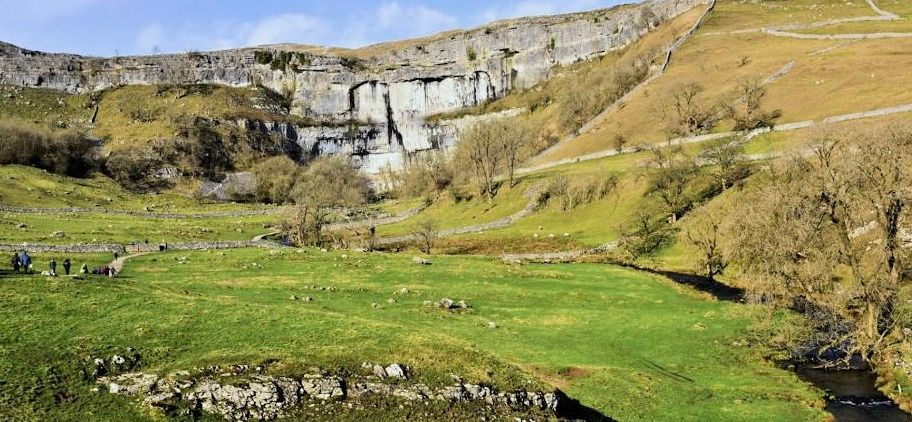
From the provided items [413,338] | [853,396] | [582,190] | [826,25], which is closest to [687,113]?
[582,190]

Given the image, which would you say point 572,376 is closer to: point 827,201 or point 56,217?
point 827,201

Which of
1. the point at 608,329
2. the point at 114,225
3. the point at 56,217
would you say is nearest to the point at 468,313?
the point at 608,329

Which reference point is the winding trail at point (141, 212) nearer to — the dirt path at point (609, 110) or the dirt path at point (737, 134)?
the dirt path at point (737, 134)

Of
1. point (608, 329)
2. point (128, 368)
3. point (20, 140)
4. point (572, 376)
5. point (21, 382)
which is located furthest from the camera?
point (20, 140)

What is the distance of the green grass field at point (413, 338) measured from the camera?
94.4 feet

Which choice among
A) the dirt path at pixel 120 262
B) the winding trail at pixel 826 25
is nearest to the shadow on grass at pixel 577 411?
the dirt path at pixel 120 262

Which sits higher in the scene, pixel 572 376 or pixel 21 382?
pixel 21 382

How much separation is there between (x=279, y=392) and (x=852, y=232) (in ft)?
112

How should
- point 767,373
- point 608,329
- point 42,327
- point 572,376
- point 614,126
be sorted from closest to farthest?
point 42,327 → point 572,376 → point 767,373 → point 608,329 → point 614,126

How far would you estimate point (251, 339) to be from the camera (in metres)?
32.0

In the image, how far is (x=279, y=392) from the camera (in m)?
25.9

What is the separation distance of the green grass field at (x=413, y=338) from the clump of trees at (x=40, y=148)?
14607 centimetres

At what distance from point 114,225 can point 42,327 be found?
7953 cm

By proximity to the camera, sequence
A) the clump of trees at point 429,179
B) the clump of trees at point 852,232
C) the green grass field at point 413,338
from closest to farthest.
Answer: the green grass field at point 413,338 → the clump of trees at point 852,232 → the clump of trees at point 429,179
